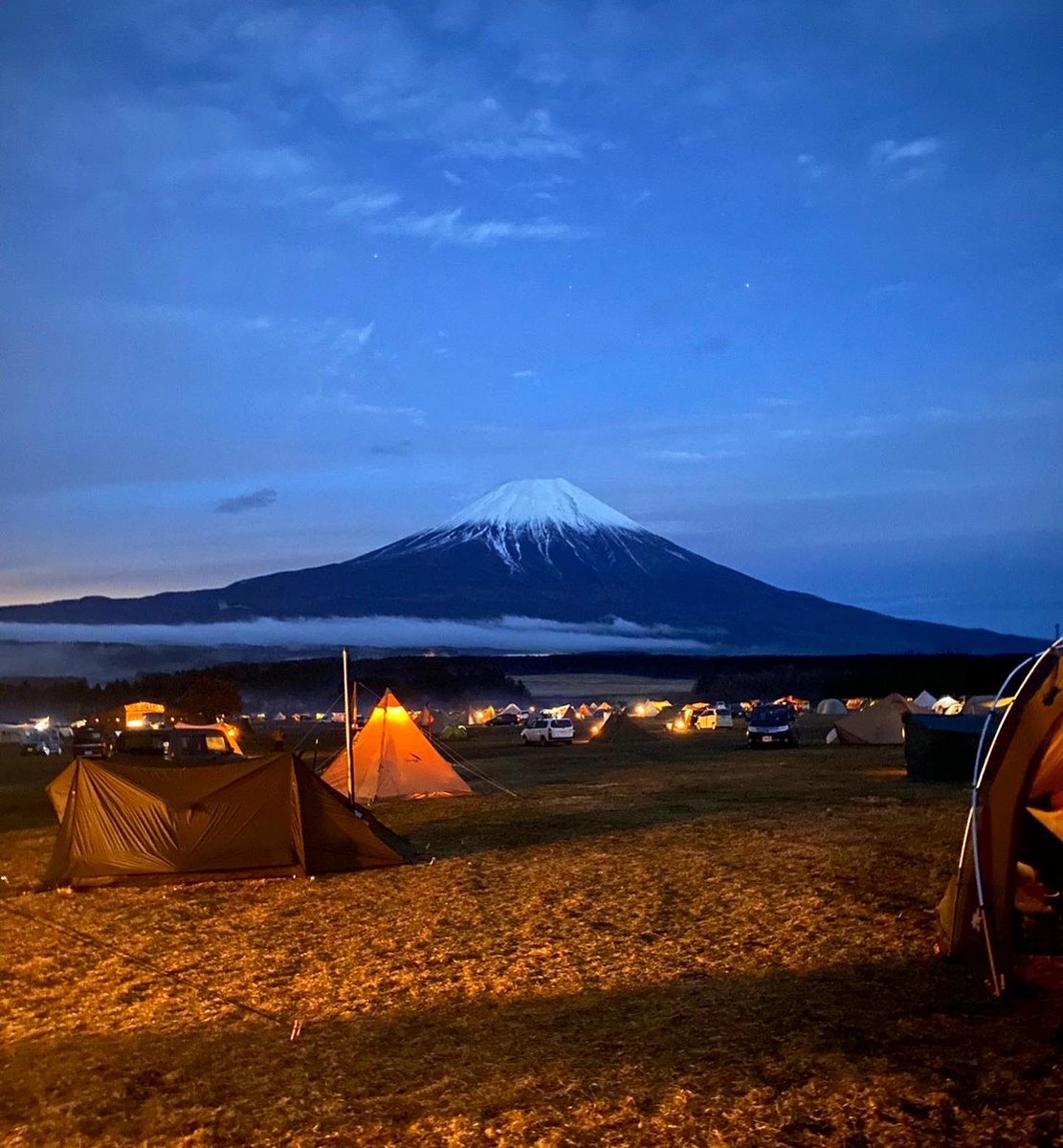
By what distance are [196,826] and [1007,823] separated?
8385 millimetres

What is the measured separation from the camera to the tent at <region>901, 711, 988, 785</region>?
2038 cm

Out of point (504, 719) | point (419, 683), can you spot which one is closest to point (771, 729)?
point (504, 719)

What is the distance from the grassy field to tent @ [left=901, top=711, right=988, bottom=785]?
308 inches

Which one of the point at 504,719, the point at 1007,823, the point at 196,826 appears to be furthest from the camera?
the point at 504,719

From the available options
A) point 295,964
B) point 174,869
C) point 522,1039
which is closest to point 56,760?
point 174,869

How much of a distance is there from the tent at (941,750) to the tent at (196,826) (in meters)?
12.6

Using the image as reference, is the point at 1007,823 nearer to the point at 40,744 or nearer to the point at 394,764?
the point at 394,764

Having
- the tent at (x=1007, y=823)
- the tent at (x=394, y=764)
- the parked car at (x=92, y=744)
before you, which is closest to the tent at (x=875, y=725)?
the tent at (x=394, y=764)

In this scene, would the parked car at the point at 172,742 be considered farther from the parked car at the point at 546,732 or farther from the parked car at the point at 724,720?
the parked car at the point at 724,720

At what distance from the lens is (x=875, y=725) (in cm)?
3247

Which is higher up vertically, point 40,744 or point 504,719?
point 40,744

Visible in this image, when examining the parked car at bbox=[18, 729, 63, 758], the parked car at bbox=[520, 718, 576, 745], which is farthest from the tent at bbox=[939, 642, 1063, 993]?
the parked car at bbox=[18, 729, 63, 758]

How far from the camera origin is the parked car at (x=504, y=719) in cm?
7044

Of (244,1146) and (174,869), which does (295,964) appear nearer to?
(244,1146)
